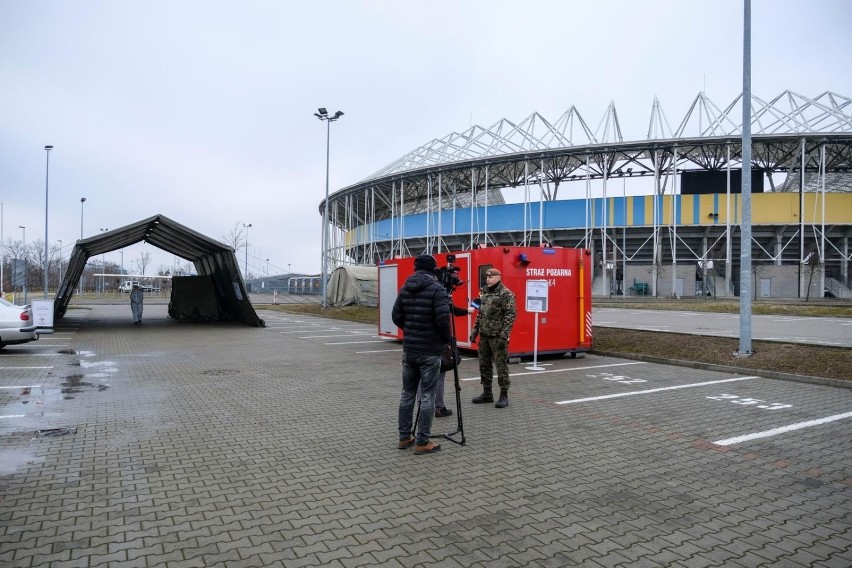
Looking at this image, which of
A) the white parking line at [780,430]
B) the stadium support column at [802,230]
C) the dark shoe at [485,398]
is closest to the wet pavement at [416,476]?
the white parking line at [780,430]

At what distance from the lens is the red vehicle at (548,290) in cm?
1267

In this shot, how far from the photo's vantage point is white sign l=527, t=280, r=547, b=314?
37.7 feet

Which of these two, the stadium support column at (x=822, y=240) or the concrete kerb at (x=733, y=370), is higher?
the stadium support column at (x=822, y=240)

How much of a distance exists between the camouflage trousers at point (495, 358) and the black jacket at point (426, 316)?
2.32m

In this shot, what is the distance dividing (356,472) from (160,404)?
14.2ft

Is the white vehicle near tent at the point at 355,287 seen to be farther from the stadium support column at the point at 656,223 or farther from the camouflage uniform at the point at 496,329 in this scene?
the stadium support column at the point at 656,223

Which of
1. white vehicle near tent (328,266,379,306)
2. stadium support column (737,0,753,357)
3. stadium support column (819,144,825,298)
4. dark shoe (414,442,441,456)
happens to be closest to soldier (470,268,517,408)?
dark shoe (414,442,441,456)

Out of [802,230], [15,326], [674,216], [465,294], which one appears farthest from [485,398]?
[802,230]

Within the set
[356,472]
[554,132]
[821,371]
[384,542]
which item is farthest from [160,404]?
[554,132]

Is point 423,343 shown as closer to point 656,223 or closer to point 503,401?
point 503,401

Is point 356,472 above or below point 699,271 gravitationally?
below

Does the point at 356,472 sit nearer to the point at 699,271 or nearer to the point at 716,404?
the point at 716,404

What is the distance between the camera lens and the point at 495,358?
8.13m

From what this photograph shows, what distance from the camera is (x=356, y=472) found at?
205 inches
